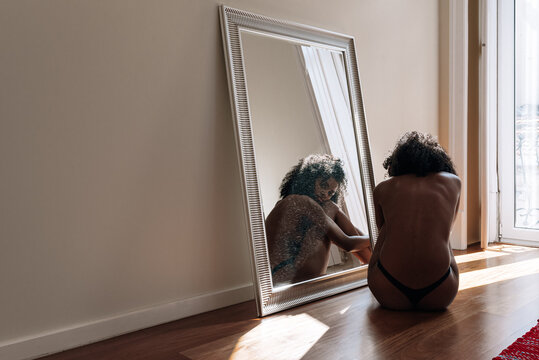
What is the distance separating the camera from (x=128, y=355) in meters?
2.04

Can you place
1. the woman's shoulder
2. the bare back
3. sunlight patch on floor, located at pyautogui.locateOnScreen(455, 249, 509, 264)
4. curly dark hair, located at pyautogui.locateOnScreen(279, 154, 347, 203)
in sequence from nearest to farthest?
the bare back → the woman's shoulder → curly dark hair, located at pyautogui.locateOnScreen(279, 154, 347, 203) → sunlight patch on floor, located at pyautogui.locateOnScreen(455, 249, 509, 264)

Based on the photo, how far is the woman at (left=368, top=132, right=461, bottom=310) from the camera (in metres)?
2.46

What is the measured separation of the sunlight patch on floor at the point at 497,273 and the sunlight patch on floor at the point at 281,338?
3.92ft

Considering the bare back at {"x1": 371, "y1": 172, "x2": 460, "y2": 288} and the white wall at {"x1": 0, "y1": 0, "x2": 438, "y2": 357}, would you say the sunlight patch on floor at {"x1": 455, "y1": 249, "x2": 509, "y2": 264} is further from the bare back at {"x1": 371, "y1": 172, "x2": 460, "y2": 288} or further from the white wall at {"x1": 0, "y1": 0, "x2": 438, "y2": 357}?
the white wall at {"x1": 0, "y1": 0, "x2": 438, "y2": 357}

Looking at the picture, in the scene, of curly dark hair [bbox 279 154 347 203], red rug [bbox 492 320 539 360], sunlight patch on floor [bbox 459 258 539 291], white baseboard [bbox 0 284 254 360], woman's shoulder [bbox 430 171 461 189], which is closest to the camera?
red rug [bbox 492 320 539 360]

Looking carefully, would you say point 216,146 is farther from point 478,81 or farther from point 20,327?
point 478,81

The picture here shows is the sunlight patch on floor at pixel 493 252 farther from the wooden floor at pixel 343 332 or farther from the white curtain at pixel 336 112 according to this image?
the white curtain at pixel 336 112

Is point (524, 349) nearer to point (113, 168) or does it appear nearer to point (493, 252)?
point (113, 168)

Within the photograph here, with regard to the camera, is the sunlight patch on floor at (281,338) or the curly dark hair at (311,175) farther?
the curly dark hair at (311,175)

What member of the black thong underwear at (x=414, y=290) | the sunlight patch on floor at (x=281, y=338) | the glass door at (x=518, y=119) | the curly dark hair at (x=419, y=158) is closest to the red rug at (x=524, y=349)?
the black thong underwear at (x=414, y=290)

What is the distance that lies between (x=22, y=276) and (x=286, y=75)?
1.76 meters

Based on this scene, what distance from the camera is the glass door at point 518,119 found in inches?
176

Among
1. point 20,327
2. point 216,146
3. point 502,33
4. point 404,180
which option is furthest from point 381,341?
point 502,33

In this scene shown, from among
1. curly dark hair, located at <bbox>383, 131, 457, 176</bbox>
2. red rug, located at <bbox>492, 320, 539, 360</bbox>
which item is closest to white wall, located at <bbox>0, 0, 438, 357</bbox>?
curly dark hair, located at <bbox>383, 131, 457, 176</bbox>
